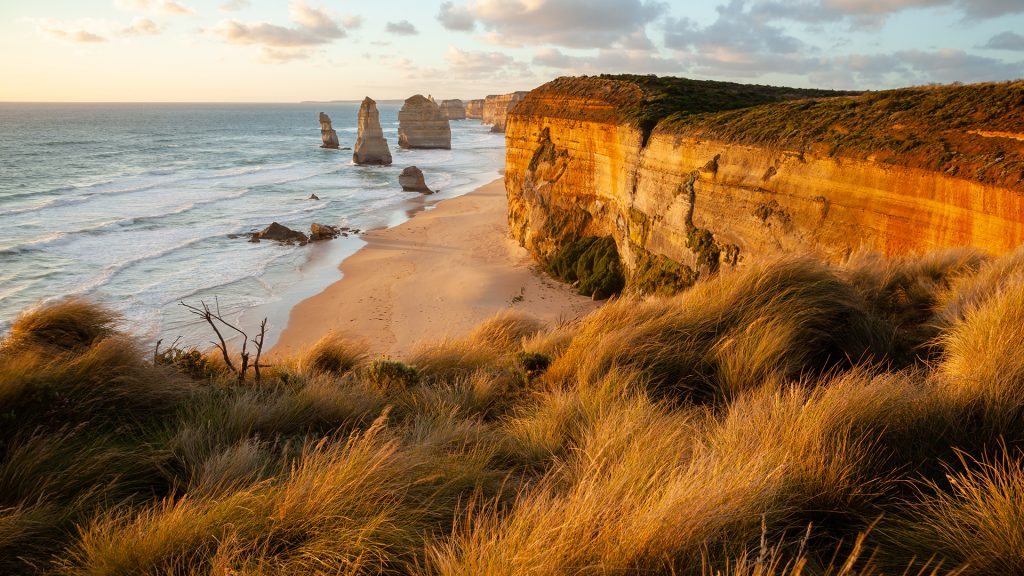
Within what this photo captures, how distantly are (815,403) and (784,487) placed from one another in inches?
33.8

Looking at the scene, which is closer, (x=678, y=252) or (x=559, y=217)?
(x=678, y=252)

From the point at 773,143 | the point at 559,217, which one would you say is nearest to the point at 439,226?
the point at 559,217

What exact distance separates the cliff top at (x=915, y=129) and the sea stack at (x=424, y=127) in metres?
66.9

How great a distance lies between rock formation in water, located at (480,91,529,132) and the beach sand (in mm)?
86952

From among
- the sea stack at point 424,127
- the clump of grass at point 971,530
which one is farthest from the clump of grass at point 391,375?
the sea stack at point 424,127

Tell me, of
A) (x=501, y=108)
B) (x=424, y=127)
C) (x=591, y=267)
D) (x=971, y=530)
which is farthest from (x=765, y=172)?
(x=501, y=108)

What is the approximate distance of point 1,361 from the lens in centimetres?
413

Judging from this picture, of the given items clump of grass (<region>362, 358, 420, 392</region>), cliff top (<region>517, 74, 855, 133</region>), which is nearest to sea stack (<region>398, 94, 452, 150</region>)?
cliff top (<region>517, 74, 855, 133</region>)

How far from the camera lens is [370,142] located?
59.1 m

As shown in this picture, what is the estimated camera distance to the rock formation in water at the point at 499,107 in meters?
112

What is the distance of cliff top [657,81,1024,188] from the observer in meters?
8.68

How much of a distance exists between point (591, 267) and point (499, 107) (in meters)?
107

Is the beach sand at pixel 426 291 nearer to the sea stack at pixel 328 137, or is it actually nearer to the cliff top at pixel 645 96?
the cliff top at pixel 645 96

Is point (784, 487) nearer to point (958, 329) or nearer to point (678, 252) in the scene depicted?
point (958, 329)
